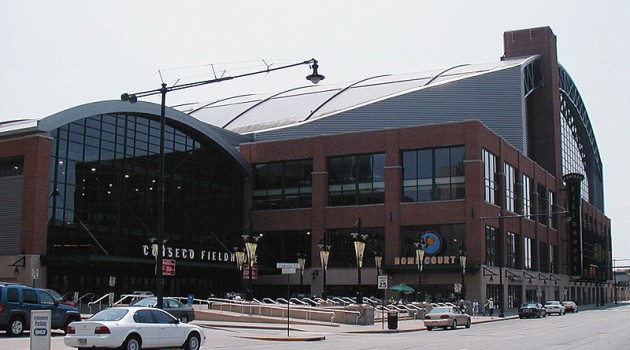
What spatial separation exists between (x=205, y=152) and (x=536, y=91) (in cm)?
4907

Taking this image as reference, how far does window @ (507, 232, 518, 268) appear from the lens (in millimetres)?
73312

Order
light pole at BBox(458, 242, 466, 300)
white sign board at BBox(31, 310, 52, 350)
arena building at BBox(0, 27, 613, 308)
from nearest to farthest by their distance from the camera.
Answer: white sign board at BBox(31, 310, 52, 350) < arena building at BBox(0, 27, 613, 308) < light pole at BBox(458, 242, 466, 300)

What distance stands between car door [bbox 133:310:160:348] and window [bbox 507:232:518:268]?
5510cm

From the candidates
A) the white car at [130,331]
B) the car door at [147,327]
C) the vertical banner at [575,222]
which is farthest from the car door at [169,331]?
the vertical banner at [575,222]

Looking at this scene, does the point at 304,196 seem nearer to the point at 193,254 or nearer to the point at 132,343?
the point at 193,254

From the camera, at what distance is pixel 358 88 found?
9694 centimetres

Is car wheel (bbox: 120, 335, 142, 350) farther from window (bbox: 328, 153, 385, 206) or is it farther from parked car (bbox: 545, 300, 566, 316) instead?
parked car (bbox: 545, 300, 566, 316)

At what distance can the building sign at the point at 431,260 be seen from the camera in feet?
211

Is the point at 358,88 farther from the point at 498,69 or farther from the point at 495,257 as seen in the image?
the point at 495,257

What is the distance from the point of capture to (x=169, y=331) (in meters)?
23.1

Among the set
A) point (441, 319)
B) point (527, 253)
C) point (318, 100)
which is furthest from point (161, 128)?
point (318, 100)

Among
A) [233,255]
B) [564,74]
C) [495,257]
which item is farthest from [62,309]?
[564,74]

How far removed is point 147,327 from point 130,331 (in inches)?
30.6

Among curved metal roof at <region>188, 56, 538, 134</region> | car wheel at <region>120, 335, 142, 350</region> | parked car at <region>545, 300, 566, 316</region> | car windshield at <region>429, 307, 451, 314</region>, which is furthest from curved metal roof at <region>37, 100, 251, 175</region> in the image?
car wheel at <region>120, 335, 142, 350</region>
